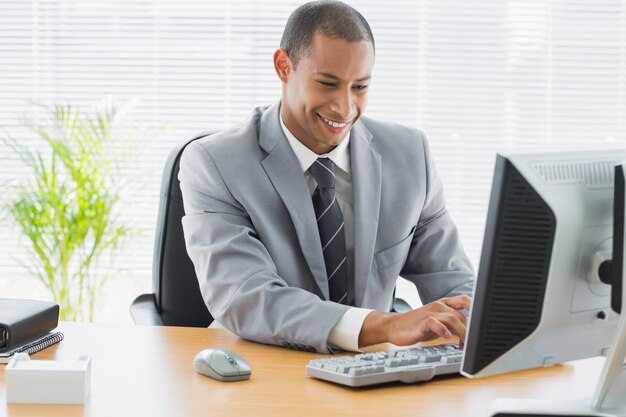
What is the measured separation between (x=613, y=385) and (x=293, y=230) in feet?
2.98

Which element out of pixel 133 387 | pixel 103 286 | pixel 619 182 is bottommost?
pixel 103 286

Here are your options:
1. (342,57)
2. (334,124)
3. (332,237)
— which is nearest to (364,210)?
(332,237)

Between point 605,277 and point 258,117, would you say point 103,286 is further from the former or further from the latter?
point 605,277

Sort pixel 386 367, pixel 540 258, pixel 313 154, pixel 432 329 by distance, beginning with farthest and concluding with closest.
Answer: pixel 313 154
pixel 432 329
pixel 386 367
pixel 540 258

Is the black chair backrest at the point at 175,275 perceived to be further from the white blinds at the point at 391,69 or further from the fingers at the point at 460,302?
the white blinds at the point at 391,69

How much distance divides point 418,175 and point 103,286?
6.49 ft

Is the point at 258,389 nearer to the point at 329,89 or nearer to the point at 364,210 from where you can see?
the point at 364,210

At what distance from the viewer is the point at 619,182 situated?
1.09m

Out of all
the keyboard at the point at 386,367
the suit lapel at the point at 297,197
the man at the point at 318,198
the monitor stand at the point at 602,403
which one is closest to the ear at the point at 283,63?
the man at the point at 318,198

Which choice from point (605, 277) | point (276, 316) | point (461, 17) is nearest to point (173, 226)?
point (276, 316)

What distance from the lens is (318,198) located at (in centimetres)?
194

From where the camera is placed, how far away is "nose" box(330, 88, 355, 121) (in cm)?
194

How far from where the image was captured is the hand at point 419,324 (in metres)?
1.51

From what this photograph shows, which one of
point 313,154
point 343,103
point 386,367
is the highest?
point 343,103
